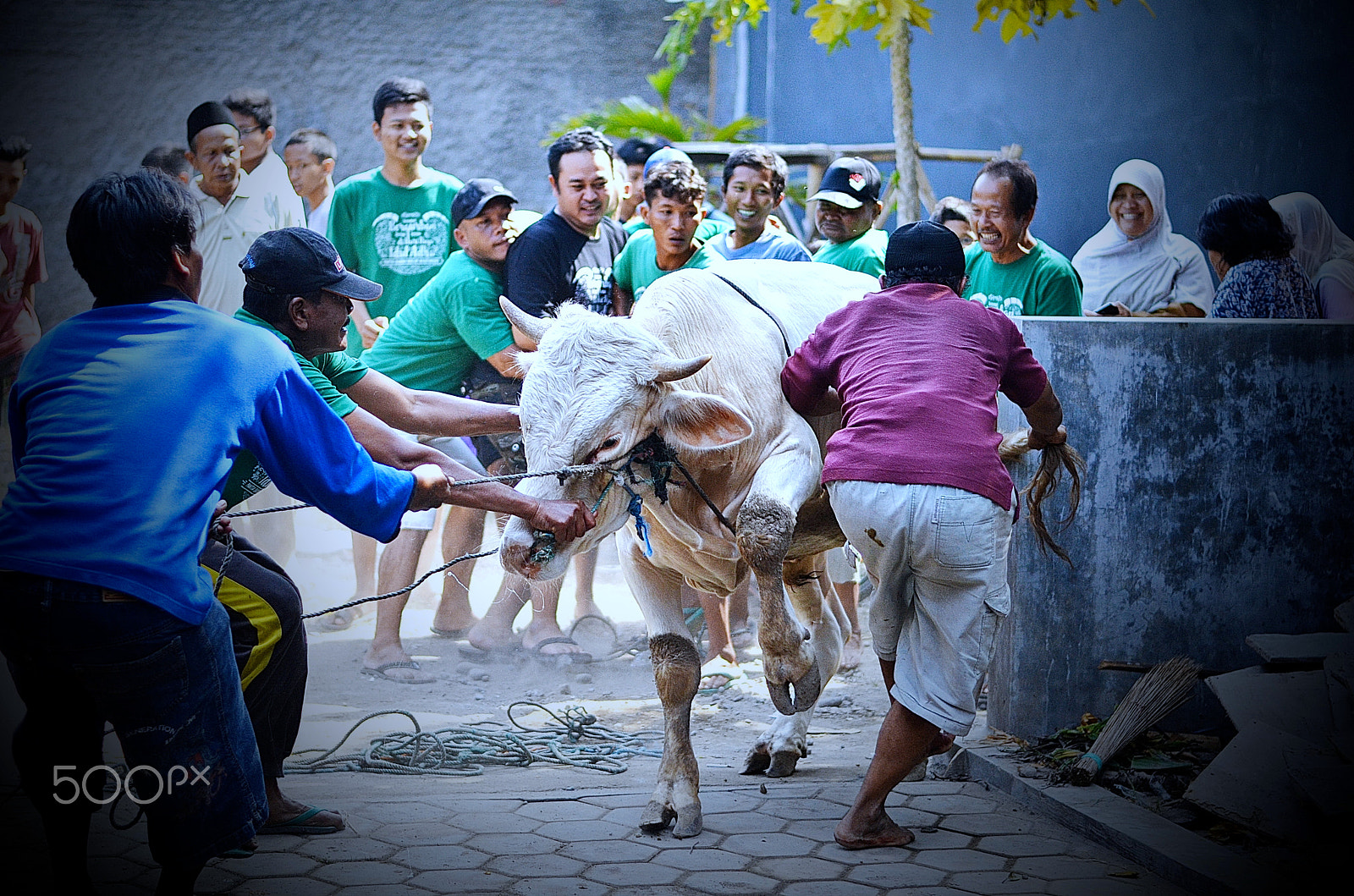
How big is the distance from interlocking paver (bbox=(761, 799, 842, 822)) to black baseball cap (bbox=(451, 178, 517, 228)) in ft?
10.7

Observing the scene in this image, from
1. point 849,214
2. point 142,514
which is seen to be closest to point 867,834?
point 142,514

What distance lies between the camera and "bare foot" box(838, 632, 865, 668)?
624 centimetres

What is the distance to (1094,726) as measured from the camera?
444 centimetres

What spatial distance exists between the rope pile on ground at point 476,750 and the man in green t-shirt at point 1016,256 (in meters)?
2.58

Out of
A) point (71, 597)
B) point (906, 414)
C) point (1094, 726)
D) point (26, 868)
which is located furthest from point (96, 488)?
point (1094, 726)

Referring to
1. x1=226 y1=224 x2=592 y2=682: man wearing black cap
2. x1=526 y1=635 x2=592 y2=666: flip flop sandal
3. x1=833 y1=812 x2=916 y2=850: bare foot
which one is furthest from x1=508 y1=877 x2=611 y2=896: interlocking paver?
x1=526 y1=635 x2=592 y2=666: flip flop sandal

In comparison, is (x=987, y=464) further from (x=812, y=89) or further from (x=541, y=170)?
(x=541, y=170)

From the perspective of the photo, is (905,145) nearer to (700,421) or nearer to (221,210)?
(221,210)

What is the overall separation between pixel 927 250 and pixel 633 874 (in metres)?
2.12

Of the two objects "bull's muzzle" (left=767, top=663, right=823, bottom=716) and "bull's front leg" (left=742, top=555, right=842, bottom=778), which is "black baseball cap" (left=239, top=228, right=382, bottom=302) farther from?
"bull's front leg" (left=742, top=555, right=842, bottom=778)

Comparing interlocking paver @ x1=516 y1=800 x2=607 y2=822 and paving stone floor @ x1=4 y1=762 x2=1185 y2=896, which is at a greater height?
paving stone floor @ x1=4 y1=762 x2=1185 y2=896

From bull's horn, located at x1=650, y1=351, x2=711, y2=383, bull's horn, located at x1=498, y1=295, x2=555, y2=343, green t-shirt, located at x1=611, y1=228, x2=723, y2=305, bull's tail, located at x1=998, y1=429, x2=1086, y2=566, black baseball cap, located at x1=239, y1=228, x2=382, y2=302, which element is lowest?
bull's tail, located at x1=998, y1=429, x2=1086, y2=566

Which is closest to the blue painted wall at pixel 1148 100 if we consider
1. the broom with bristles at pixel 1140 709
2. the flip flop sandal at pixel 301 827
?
the broom with bristles at pixel 1140 709

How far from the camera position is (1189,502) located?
14.5ft
